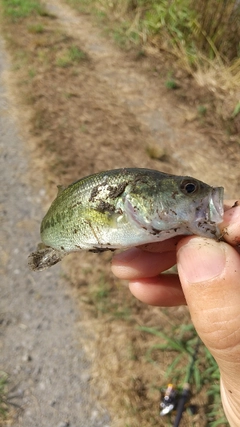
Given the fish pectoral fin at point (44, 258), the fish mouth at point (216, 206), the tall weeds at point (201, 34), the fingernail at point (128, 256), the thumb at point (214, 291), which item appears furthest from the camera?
the tall weeds at point (201, 34)

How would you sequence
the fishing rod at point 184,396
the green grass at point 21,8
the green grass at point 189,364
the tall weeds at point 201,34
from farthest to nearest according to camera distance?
the green grass at point 21,8, the tall weeds at point 201,34, the green grass at point 189,364, the fishing rod at point 184,396

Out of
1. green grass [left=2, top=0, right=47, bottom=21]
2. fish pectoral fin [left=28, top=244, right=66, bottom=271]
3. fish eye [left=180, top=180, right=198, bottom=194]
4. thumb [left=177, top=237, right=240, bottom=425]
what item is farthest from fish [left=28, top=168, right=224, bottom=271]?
green grass [left=2, top=0, right=47, bottom=21]

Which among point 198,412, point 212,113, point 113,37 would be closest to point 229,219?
point 198,412

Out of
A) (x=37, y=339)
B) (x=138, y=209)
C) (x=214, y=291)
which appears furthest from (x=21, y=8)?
(x=214, y=291)

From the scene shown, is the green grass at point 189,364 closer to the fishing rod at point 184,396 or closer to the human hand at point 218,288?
the fishing rod at point 184,396

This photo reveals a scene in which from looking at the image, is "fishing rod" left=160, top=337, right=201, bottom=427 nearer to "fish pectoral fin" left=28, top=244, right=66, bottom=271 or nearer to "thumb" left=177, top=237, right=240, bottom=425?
"thumb" left=177, top=237, right=240, bottom=425

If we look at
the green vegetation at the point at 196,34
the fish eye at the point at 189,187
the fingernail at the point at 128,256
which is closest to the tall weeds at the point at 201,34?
the green vegetation at the point at 196,34
